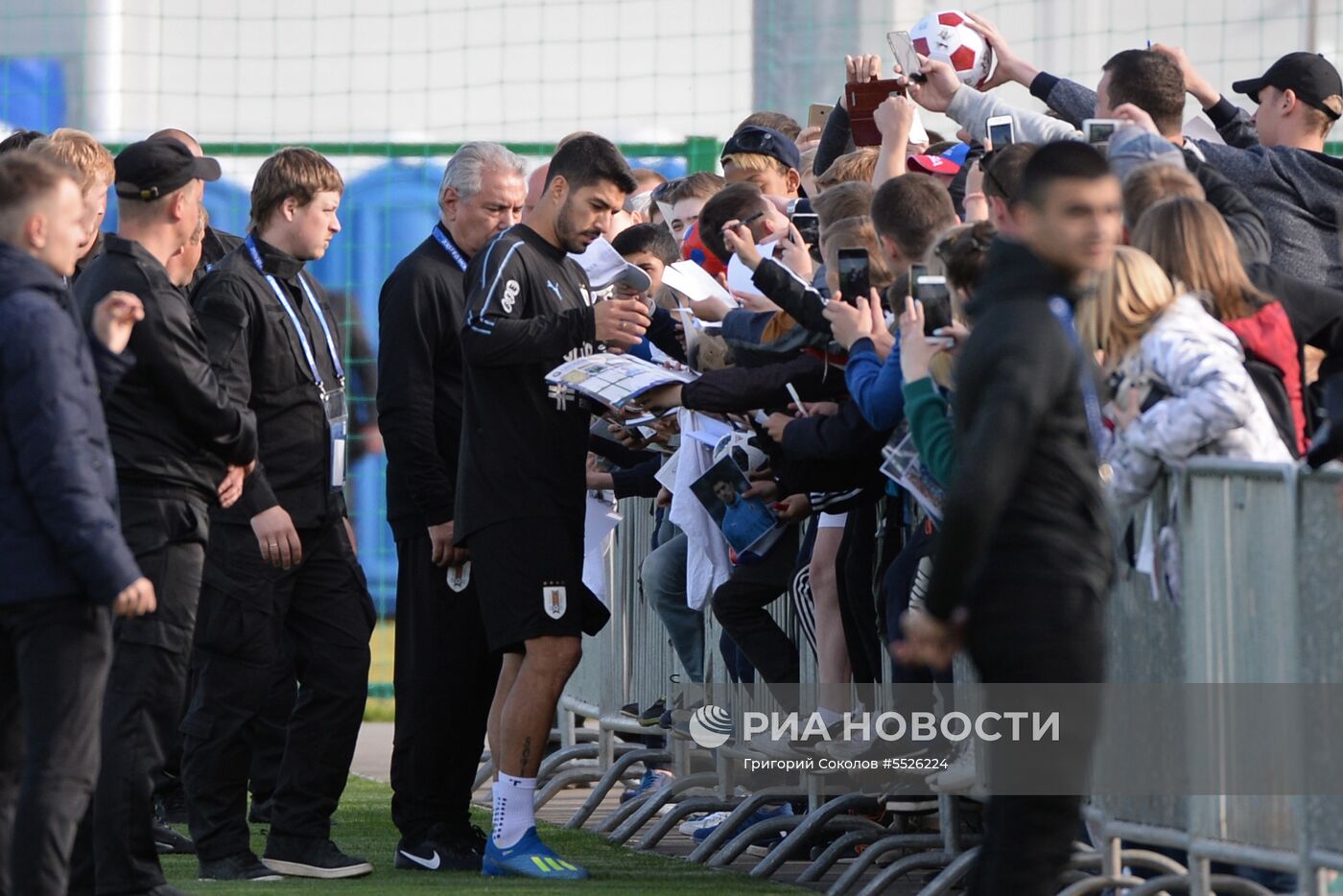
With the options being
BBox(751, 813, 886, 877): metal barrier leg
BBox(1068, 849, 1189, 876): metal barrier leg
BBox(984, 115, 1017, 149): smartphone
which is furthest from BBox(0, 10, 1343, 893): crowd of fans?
BBox(1068, 849, 1189, 876): metal barrier leg

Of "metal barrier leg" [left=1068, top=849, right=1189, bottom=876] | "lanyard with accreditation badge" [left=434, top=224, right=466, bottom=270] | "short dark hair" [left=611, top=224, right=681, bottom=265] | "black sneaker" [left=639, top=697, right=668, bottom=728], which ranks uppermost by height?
"short dark hair" [left=611, top=224, right=681, bottom=265]

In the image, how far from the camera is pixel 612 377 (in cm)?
671

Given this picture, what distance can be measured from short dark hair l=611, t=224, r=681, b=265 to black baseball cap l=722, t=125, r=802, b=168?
424mm

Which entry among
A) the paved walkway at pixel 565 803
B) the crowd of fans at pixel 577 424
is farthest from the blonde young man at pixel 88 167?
the paved walkway at pixel 565 803

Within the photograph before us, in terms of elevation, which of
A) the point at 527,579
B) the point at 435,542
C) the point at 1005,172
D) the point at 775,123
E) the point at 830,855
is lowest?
the point at 830,855

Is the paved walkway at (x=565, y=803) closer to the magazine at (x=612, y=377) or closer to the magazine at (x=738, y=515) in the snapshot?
the magazine at (x=738, y=515)

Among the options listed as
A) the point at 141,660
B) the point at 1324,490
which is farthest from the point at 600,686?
the point at 1324,490

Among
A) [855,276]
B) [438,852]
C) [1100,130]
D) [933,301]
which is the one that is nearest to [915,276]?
[933,301]

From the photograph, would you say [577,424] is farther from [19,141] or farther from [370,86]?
[370,86]

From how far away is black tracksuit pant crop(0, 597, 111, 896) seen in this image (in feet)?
16.4

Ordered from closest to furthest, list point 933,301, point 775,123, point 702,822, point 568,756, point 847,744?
1. point 933,301
2. point 847,744
3. point 702,822
4. point 775,123
5. point 568,756

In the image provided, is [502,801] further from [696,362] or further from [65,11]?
[65,11]

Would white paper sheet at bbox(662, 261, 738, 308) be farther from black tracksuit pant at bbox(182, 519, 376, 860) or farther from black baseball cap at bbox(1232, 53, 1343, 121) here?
black baseball cap at bbox(1232, 53, 1343, 121)

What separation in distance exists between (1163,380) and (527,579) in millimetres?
2394
